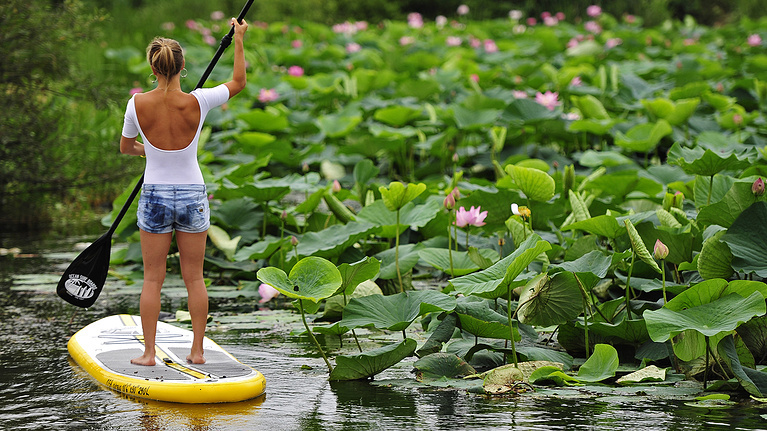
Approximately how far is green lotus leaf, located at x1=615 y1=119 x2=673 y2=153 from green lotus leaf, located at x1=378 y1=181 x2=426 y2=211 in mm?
2055

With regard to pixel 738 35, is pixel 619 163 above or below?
below

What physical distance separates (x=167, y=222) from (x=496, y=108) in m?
3.47

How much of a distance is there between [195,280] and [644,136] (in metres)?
2.95

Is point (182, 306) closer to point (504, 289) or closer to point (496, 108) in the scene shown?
point (504, 289)

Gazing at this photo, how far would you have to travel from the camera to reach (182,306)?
11.0ft

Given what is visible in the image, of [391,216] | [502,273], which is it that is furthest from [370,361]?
[391,216]

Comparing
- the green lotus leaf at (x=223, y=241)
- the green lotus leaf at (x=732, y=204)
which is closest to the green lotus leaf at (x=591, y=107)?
the green lotus leaf at (x=223, y=241)

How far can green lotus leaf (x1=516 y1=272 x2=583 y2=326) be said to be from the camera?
93.7 inches

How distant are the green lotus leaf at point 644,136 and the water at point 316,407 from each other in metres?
2.45

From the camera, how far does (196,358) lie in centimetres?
246

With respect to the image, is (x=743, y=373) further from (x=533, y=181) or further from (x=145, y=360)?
(x=145, y=360)

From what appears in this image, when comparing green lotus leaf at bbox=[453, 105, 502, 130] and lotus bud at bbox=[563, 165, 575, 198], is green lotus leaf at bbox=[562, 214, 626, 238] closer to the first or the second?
lotus bud at bbox=[563, 165, 575, 198]

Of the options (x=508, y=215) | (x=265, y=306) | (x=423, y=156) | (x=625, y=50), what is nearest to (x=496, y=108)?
(x=423, y=156)

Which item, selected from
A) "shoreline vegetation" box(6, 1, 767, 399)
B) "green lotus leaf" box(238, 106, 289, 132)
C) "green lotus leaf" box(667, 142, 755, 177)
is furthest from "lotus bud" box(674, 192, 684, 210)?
"green lotus leaf" box(238, 106, 289, 132)
